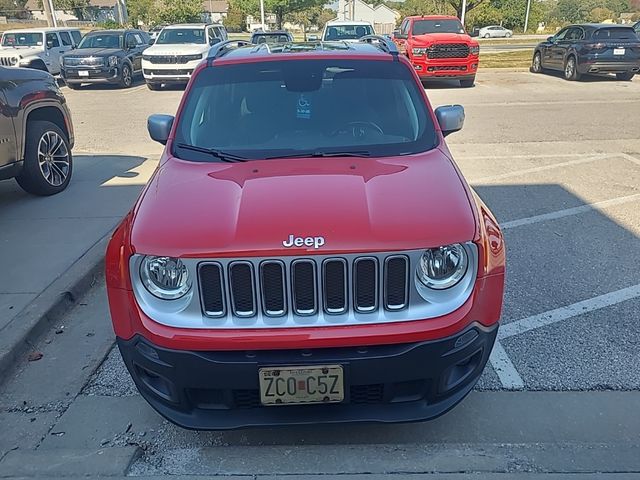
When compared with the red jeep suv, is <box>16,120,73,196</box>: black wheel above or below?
below

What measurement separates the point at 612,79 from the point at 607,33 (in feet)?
6.20

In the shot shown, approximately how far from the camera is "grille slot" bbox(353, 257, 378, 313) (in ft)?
7.79

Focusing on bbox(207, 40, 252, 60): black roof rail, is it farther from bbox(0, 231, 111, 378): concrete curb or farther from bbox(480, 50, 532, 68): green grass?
bbox(480, 50, 532, 68): green grass

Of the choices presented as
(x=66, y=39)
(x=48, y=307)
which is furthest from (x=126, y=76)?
(x=48, y=307)

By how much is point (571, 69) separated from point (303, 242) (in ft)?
58.6

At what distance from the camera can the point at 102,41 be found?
61.3ft

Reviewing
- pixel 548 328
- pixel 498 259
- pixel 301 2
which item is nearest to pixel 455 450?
pixel 498 259

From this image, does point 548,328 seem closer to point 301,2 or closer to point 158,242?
point 158,242

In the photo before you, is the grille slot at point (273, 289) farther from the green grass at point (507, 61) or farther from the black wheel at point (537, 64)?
the green grass at point (507, 61)

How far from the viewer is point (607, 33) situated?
1658 centimetres

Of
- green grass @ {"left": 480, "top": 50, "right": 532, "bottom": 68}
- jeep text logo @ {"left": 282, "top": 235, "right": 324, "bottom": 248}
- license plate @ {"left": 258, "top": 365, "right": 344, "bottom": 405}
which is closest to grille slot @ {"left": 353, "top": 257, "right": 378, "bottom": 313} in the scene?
jeep text logo @ {"left": 282, "top": 235, "right": 324, "bottom": 248}

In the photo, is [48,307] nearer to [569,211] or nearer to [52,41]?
[569,211]

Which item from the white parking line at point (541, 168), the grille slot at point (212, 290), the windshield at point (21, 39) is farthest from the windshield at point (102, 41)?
the grille slot at point (212, 290)

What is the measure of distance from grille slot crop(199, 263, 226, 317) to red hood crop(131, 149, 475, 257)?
3.1 inches
